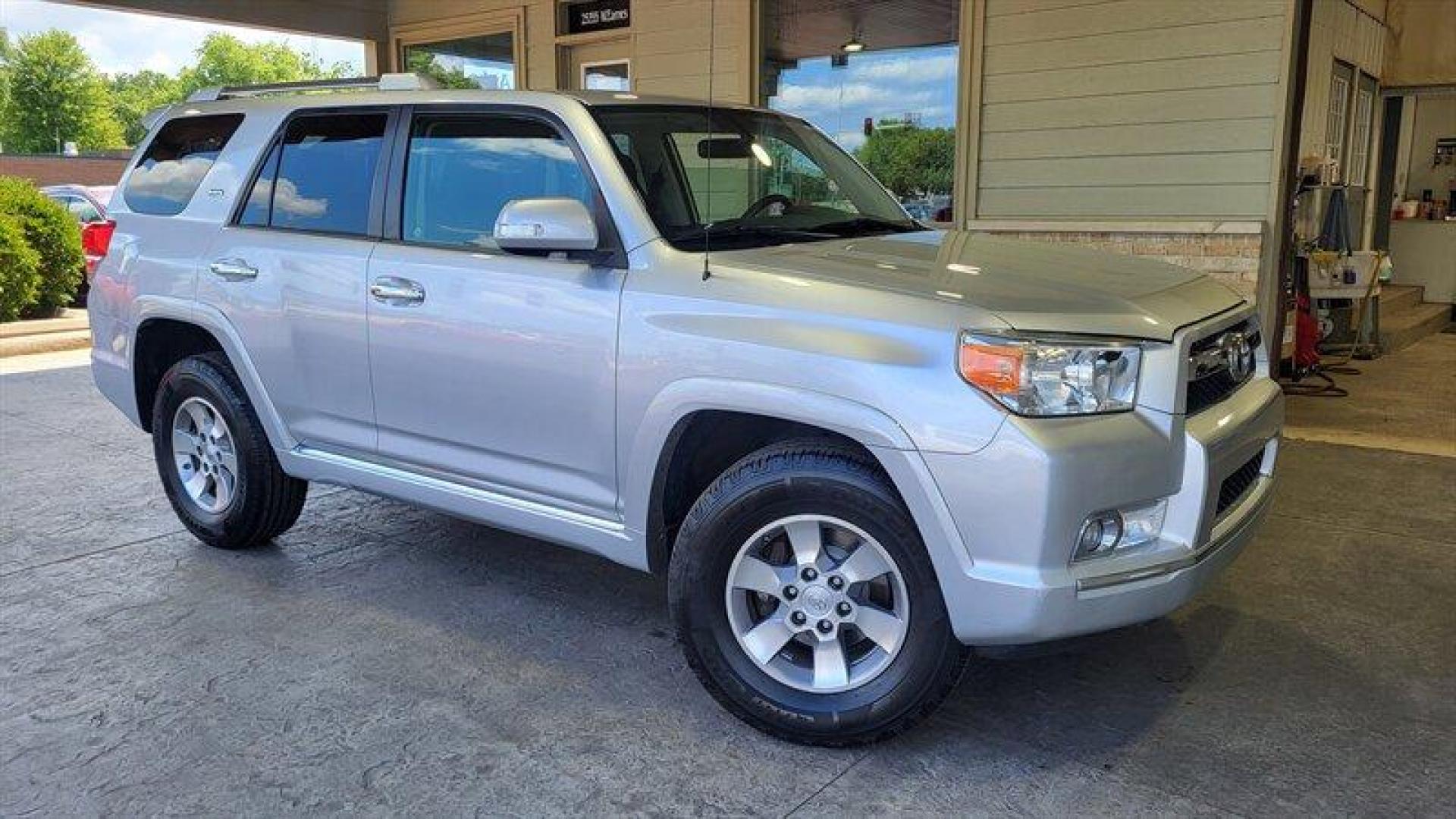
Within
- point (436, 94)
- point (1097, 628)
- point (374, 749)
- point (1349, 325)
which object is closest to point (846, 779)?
point (1097, 628)

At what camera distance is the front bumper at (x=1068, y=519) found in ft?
8.93

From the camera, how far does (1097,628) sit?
2.85 meters

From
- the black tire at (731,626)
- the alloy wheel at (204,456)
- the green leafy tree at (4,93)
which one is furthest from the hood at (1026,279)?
the green leafy tree at (4,93)

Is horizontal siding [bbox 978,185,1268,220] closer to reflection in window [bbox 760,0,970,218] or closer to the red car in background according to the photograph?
reflection in window [bbox 760,0,970,218]

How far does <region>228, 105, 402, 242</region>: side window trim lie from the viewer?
4105mm

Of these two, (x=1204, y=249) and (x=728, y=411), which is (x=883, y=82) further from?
(x=728, y=411)

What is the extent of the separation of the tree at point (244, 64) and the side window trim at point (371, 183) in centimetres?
8688

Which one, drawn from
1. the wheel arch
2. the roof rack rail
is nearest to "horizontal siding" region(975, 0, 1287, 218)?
the roof rack rail

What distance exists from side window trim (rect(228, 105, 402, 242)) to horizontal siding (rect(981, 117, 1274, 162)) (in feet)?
16.1

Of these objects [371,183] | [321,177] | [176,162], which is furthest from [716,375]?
[176,162]

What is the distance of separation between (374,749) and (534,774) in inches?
19.2

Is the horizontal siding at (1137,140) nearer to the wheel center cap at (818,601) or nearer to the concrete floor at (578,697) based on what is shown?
the concrete floor at (578,697)

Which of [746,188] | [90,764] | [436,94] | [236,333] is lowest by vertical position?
[90,764]

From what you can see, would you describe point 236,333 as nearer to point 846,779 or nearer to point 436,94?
point 436,94
